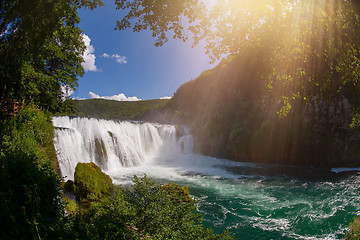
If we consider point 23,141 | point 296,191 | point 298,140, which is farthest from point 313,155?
point 23,141

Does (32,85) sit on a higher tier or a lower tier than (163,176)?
higher

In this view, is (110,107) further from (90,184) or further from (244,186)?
(90,184)

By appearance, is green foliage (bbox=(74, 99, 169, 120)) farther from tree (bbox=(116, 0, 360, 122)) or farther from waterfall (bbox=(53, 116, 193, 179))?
tree (bbox=(116, 0, 360, 122))

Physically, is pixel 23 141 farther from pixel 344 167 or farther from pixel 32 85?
pixel 344 167

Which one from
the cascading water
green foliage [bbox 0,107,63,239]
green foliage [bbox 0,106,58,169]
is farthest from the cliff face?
green foliage [bbox 0,106,58,169]

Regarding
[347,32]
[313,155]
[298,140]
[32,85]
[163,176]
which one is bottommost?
[163,176]

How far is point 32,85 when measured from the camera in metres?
8.27

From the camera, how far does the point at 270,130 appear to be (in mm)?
25500

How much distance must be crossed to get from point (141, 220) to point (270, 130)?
78.6 feet

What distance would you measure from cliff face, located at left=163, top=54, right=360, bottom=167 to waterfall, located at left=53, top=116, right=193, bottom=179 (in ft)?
30.4

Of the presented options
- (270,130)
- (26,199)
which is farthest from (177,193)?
(270,130)

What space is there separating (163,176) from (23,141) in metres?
12.9

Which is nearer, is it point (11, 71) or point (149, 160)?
point (11, 71)

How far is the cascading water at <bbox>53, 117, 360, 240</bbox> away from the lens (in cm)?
941
